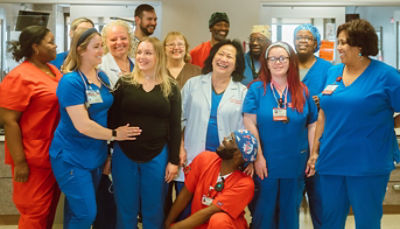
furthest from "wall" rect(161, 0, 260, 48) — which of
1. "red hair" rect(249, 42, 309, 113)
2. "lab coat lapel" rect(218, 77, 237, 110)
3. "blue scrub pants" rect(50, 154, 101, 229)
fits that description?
"blue scrub pants" rect(50, 154, 101, 229)

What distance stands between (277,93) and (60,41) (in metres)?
2.88

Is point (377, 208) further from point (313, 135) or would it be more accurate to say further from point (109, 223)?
point (109, 223)

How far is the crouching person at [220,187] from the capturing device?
277 centimetres

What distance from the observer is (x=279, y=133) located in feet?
9.20

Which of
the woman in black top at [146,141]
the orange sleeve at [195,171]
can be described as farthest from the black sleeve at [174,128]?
the orange sleeve at [195,171]

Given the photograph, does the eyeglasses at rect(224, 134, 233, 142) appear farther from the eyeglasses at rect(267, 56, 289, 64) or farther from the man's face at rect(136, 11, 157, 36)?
the man's face at rect(136, 11, 157, 36)

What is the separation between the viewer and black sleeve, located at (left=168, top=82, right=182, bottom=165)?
290 centimetres

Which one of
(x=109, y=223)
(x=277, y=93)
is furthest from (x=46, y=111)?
(x=277, y=93)

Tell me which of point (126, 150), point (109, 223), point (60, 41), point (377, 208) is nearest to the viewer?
point (377, 208)

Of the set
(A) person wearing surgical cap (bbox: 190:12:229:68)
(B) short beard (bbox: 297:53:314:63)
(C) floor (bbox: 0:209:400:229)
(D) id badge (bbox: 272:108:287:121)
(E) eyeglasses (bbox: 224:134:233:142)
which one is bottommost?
(C) floor (bbox: 0:209:400:229)

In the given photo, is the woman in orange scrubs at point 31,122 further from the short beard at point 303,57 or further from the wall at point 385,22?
the wall at point 385,22

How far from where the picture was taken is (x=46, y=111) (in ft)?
9.40

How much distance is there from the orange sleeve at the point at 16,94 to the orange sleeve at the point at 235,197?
1.28 meters

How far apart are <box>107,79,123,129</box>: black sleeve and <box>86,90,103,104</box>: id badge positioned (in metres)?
0.17
